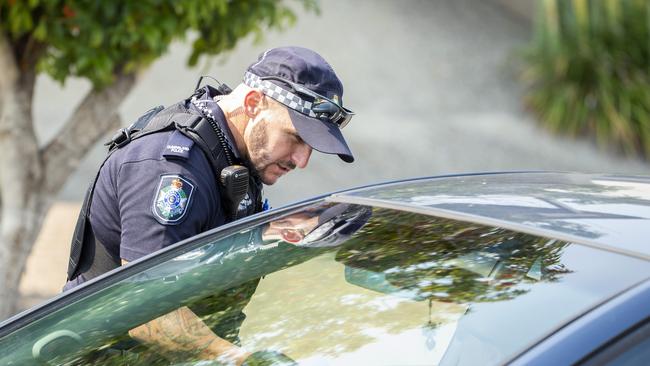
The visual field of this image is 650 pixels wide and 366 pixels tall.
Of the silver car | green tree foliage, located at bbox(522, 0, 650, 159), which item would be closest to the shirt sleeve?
the silver car

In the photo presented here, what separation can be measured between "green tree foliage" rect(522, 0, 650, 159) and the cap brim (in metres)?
7.91

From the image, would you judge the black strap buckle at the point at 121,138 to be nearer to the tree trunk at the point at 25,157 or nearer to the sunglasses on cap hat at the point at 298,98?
the sunglasses on cap hat at the point at 298,98

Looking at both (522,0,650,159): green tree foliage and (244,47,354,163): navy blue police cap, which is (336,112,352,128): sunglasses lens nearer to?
(244,47,354,163): navy blue police cap

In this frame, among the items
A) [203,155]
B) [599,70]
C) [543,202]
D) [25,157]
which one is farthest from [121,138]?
[599,70]

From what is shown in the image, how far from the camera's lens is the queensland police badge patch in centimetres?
224

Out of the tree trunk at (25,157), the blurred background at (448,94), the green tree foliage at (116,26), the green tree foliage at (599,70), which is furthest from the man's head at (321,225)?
the green tree foliage at (599,70)

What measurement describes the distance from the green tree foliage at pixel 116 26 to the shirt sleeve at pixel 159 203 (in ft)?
5.91

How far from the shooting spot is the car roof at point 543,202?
5.58 ft

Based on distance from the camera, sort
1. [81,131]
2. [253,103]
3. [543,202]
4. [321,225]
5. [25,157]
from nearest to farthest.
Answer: [543,202], [321,225], [253,103], [25,157], [81,131]

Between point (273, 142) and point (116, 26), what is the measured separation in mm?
1875

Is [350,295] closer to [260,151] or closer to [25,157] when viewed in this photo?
[260,151]

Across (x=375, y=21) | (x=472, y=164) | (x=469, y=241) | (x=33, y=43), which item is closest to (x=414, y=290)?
(x=469, y=241)

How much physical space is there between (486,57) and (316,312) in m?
9.96

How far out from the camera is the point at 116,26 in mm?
4164
